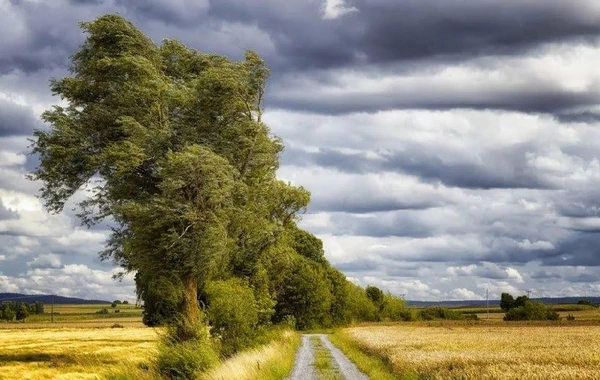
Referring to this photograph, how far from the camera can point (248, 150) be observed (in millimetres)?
45000

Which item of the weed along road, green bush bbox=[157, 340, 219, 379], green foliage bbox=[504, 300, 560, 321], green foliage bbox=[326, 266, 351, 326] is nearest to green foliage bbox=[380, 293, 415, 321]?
green foliage bbox=[504, 300, 560, 321]

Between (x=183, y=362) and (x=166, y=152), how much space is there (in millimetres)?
15459

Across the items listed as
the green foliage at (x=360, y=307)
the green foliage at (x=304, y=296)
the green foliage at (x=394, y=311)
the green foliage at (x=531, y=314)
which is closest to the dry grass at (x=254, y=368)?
the green foliage at (x=304, y=296)

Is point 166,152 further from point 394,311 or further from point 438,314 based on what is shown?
point 438,314

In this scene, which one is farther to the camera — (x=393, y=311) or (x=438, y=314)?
(x=438, y=314)

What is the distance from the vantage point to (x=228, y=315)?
40.9 metres

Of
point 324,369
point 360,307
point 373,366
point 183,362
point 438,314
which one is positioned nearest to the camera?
point 183,362

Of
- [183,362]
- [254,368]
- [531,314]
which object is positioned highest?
[183,362]

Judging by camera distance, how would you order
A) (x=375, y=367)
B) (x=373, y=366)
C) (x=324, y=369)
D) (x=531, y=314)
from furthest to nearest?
1. (x=531, y=314)
2. (x=373, y=366)
3. (x=375, y=367)
4. (x=324, y=369)

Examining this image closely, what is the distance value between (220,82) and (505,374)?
2576 cm

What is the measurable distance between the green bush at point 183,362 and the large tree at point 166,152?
29.2 ft

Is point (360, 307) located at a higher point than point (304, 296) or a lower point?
lower

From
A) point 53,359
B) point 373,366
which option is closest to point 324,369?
point 373,366

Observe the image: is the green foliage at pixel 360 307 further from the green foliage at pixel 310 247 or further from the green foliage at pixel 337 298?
the green foliage at pixel 310 247
